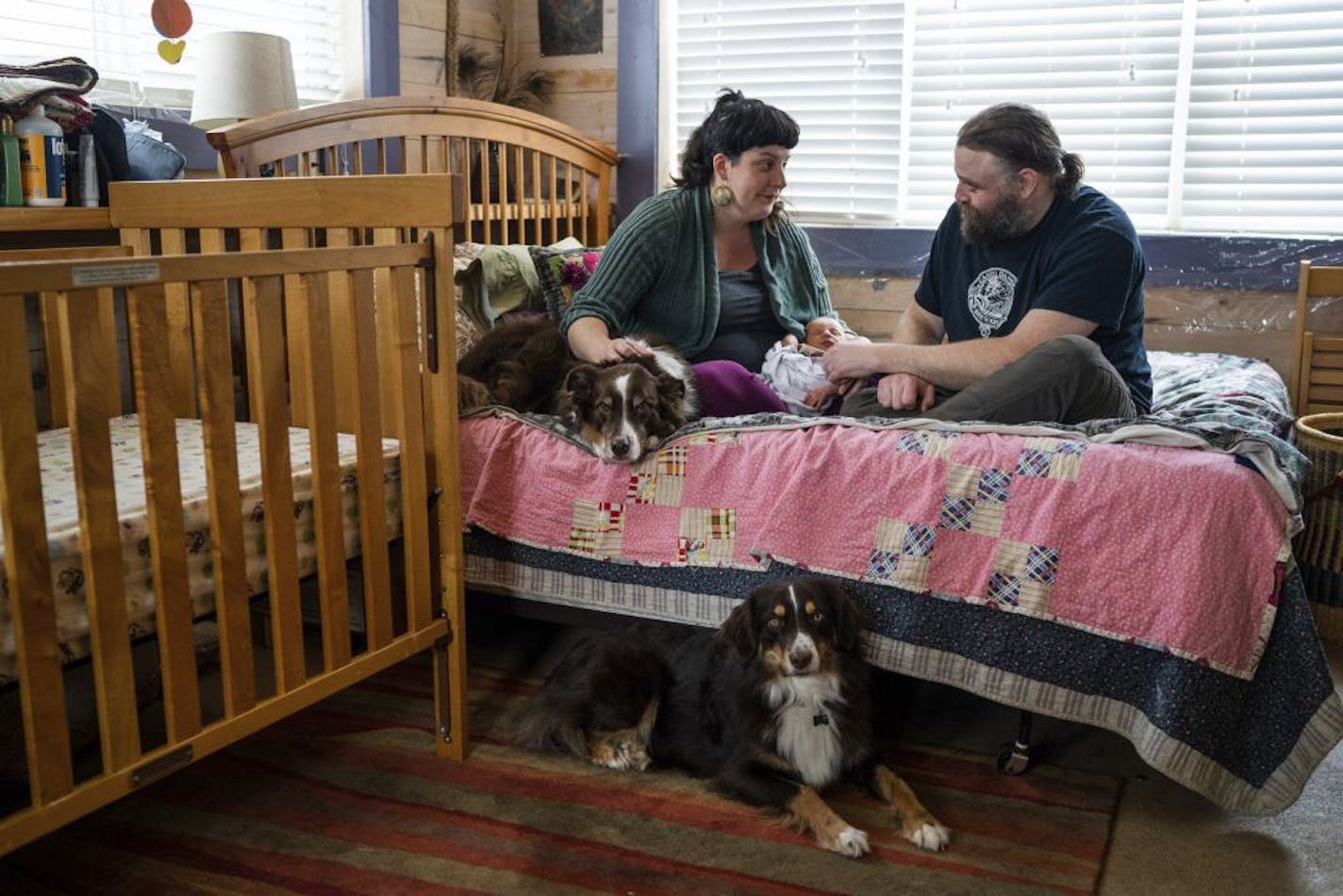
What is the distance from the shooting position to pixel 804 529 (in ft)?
6.74

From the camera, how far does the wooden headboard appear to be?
2.88 m

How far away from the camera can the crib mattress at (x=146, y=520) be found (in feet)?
4.89

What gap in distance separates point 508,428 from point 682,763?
2.50 feet

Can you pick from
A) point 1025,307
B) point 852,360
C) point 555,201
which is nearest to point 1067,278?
point 1025,307

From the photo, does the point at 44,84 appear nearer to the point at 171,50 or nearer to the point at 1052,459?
the point at 171,50

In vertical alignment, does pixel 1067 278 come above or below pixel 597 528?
above

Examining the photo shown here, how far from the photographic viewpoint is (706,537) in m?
2.15

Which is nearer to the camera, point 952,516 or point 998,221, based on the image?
point 952,516

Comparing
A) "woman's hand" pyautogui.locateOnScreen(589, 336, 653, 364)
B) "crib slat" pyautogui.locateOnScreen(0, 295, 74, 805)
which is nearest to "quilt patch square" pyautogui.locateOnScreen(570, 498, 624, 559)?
"woman's hand" pyautogui.locateOnScreen(589, 336, 653, 364)

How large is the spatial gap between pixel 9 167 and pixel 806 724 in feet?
5.75

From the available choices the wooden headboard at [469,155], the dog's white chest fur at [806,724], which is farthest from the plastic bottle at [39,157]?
the dog's white chest fur at [806,724]

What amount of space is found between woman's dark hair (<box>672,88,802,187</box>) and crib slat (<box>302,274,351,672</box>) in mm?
1239

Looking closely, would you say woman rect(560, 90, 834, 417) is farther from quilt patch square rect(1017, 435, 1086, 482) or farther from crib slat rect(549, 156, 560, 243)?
crib slat rect(549, 156, 560, 243)

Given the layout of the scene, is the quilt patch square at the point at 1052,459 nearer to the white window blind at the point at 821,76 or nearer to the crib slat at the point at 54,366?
the crib slat at the point at 54,366
